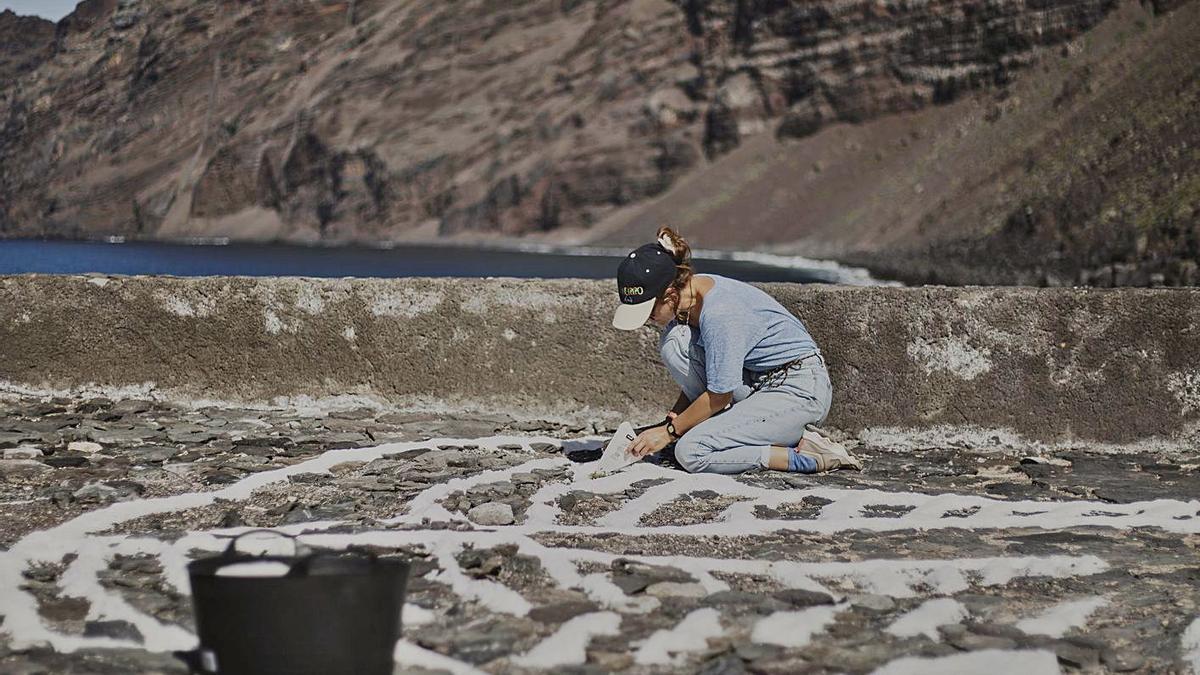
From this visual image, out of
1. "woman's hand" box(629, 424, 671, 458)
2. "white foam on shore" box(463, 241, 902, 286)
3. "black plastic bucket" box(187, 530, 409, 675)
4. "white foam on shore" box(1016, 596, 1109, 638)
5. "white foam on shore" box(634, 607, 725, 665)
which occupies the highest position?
"black plastic bucket" box(187, 530, 409, 675)

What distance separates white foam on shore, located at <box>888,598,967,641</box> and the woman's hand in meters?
2.41

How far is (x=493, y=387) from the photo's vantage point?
925cm

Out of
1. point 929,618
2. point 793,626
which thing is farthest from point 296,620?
point 929,618

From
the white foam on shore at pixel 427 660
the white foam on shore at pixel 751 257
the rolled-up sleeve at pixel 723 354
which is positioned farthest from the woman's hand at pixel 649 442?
the white foam on shore at pixel 751 257

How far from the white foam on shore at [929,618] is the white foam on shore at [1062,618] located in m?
0.23

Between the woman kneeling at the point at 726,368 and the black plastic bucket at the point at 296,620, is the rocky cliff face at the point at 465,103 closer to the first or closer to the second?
the woman kneeling at the point at 726,368

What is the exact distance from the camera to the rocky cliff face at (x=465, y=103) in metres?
93.1

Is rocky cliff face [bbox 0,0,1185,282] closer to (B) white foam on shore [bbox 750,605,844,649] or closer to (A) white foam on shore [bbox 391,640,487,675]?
(B) white foam on shore [bbox 750,605,844,649]

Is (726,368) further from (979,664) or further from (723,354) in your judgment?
(979,664)

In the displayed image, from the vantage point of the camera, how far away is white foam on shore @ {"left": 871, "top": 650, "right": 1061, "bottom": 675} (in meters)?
4.29

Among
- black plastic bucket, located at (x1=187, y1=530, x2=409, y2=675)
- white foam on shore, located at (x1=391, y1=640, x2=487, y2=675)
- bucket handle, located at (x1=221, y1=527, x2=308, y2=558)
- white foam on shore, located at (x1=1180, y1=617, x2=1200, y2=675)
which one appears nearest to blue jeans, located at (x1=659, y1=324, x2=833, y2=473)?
white foam on shore, located at (x1=1180, y1=617, x2=1200, y2=675)

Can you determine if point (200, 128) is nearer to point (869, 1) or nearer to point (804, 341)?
point (869, 1)

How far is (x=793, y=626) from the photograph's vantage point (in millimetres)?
4695

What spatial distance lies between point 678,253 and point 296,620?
12.6ft
